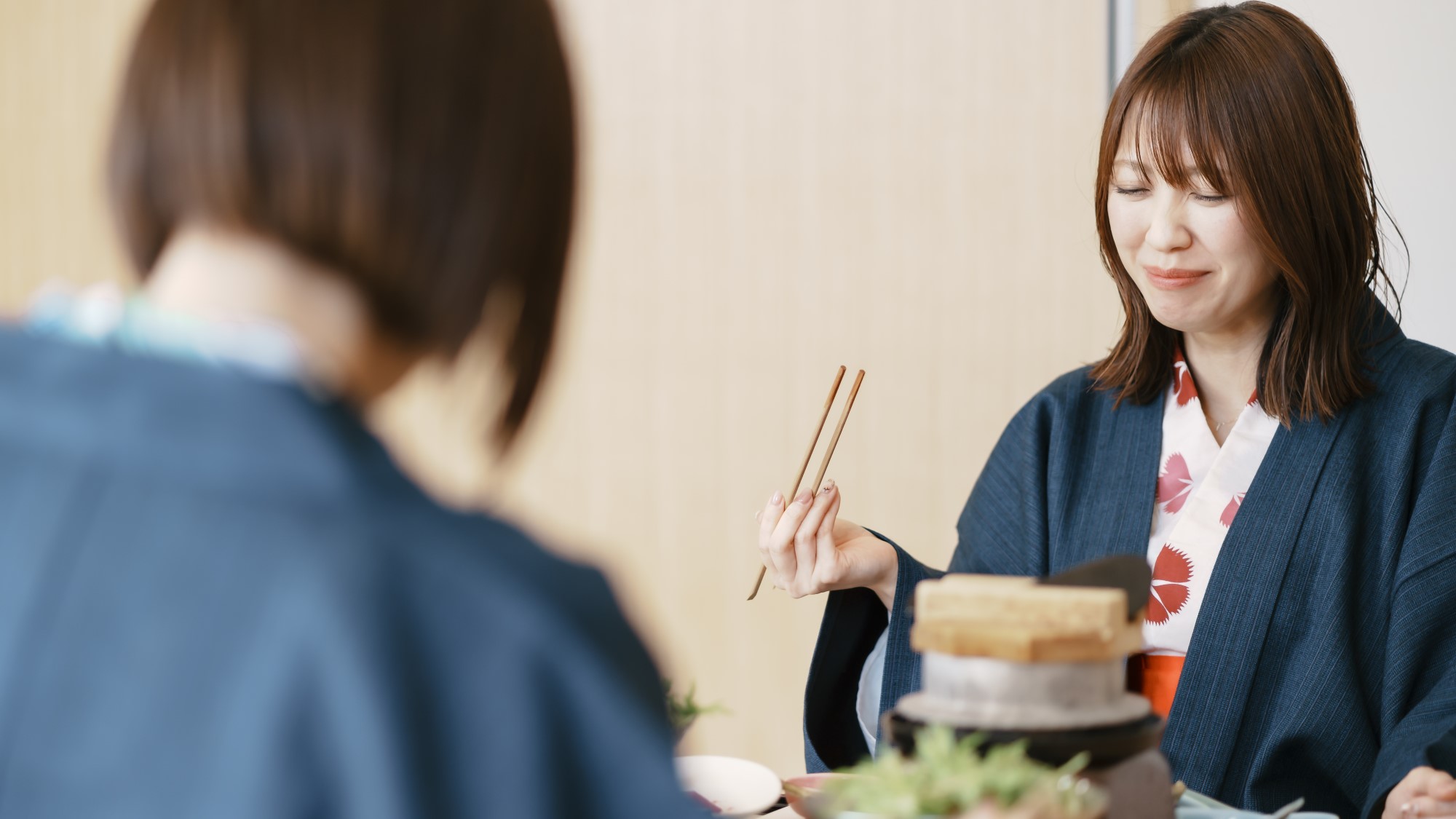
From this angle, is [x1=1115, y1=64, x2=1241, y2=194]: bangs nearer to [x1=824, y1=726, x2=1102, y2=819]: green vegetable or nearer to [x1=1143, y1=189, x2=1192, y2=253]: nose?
[x1=1143, y1=189, x2=1192, y2=253]: nose

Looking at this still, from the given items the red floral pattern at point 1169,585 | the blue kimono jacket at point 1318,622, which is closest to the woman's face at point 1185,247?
the blue kimono jacket at point 1318,622

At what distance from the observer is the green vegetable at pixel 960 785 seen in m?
0.74

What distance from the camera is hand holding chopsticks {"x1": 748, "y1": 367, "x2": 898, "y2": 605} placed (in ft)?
5.05

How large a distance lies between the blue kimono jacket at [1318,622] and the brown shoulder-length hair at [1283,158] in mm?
69

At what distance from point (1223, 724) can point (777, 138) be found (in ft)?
7.34

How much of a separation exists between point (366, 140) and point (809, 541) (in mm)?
1048

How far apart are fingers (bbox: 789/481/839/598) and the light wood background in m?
1.79

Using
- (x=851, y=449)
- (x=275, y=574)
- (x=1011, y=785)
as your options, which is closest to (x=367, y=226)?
(x=275, y=574)

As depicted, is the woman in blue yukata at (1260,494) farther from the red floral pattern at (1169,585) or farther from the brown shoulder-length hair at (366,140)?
the brown shoulder-length hair at (366,140)

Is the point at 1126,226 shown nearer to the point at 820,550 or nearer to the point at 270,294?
the point at 820,550

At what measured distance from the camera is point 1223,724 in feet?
5.09

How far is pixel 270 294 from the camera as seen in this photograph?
0.60 m

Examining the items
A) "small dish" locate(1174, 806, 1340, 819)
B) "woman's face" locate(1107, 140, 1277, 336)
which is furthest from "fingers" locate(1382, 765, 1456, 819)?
"woman's face" locate(1107, 140, 1277, 336)

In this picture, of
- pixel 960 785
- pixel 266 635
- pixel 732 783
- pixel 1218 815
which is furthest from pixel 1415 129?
pixel 266 635
